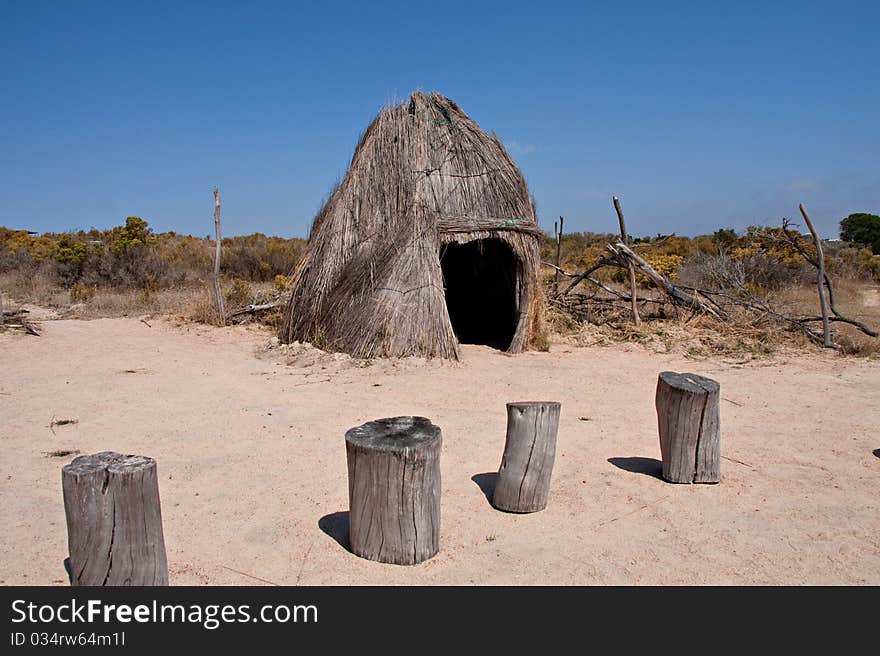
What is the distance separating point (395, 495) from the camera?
10.7 feet

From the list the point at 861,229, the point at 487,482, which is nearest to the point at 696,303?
the point at 487,482

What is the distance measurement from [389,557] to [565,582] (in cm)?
89

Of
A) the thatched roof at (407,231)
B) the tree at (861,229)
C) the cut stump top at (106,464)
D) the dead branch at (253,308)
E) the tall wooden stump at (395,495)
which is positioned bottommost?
the tall wooden stump at (395,495)

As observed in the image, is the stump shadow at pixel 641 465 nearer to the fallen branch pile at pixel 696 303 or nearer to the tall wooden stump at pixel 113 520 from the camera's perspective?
the tall wooden stump at pixel 113 520

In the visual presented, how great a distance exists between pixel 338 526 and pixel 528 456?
1209mm

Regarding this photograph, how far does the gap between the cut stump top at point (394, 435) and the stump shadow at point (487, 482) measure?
932mm

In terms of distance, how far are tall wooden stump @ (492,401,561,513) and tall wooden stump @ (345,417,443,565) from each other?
2.43 feet

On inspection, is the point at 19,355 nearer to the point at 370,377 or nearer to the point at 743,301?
the point at 370,377

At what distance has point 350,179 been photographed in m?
9.02

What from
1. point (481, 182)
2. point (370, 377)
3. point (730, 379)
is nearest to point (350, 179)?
point (481, 182)

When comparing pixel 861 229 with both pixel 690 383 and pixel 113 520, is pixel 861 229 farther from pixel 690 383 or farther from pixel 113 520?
pixel 113 520

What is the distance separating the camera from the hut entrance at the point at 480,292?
10.4 meters

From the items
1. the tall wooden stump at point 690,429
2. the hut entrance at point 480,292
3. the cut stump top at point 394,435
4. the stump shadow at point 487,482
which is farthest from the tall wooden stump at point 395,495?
the hut entrance at point 480,292

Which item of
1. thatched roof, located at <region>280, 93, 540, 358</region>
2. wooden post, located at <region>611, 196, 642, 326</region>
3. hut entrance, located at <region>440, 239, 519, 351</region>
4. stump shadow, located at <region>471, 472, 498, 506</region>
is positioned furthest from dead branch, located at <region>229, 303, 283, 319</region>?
stump shadow, located at <region>471, 472, 498, 506</region>
